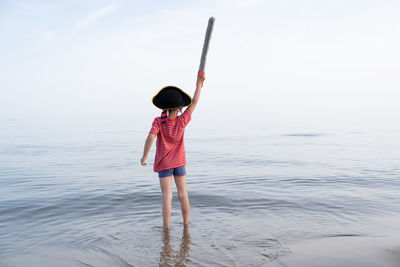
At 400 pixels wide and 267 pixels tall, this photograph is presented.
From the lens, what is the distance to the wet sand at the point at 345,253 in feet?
11.7

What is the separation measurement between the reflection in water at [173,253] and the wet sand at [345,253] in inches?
39.8

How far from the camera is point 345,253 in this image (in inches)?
152

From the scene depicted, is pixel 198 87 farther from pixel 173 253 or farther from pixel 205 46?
pixel 173 253

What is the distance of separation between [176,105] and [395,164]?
9.93 metres

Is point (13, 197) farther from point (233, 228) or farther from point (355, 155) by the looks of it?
point (355, 155)

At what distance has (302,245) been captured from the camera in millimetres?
4305

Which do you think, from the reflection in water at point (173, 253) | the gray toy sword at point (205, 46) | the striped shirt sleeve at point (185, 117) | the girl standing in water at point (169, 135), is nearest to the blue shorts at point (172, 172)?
the girl standing in water at point (169, 135)

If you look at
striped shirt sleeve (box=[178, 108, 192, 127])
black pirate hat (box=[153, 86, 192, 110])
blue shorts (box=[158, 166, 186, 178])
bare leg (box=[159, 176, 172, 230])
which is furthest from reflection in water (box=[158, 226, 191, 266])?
black pirate hat (box=[153, 86, 192, 110])

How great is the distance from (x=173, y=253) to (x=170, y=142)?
1468 mm

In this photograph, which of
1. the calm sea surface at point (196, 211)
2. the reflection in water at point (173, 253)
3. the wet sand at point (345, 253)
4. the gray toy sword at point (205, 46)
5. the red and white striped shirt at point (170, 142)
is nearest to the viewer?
the wet sand at point (345, 253)

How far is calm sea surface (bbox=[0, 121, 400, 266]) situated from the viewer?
4262mm

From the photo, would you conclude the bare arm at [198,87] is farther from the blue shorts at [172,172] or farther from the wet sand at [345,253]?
the wet sand at [345,253]

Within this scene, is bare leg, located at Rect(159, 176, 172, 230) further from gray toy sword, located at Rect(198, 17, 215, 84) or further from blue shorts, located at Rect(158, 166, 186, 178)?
gray toy sword, located at Rect(198, 17, 215, 84)

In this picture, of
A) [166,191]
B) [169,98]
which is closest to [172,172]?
[166,191]
